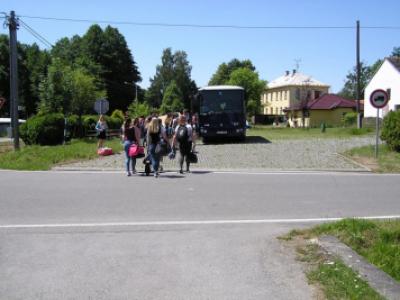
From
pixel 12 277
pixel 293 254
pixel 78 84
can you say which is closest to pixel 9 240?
pixel 12 277

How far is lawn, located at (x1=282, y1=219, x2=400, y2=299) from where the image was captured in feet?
15.6

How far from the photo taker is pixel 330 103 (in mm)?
77812

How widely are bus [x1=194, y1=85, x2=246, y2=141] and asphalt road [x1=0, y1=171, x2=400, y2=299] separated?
13802 millimetres

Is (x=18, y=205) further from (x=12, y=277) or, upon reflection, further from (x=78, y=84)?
(x=78, y=84)

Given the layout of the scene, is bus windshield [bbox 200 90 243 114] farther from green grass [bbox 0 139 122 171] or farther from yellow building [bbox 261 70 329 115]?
yellow building [bbox 261 70 329 115]

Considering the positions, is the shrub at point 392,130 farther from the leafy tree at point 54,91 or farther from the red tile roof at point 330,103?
the red tile roof at point 330,103

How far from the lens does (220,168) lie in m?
16.5

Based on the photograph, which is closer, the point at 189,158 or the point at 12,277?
the point at 12,277

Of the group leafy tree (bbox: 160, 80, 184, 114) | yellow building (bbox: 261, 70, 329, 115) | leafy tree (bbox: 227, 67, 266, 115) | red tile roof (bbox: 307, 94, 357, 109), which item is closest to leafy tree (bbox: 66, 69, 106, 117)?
red tile roof (bbox: 307, 94, 357, 109)

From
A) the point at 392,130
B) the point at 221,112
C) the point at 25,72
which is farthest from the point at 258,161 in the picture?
the point at 25,72

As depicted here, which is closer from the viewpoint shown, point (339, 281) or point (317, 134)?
point (339, 281)

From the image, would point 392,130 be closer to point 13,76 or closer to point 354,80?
point 13,76

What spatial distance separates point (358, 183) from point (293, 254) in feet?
24.1

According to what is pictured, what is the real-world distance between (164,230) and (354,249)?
274 cm
